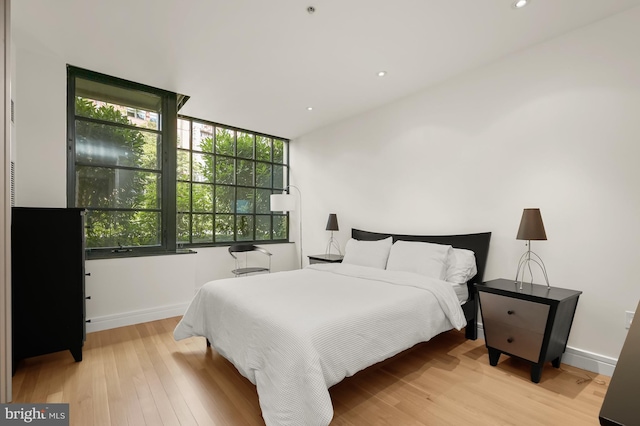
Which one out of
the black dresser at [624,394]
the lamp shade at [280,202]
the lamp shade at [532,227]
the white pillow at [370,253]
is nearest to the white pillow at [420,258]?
the white pillow at [370,253]

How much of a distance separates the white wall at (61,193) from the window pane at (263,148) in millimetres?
2231

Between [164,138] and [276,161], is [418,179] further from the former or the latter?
[164,138]

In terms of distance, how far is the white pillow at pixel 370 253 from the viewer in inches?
142

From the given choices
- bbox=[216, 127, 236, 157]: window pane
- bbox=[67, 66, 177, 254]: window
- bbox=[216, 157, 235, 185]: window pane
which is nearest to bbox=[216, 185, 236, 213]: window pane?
bbox=[216, 157, 235, 185]: window pane

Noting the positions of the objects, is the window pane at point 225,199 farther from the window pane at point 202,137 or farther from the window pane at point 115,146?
the window pane at point 115,146

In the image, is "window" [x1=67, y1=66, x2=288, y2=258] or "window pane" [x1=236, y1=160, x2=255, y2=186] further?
"window pane" [x1=236, y1=160, x2=255, y2=186]

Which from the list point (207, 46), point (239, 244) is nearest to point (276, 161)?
point (239, 244)

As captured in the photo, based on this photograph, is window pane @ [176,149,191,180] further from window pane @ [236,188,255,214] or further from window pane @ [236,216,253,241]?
window pane @ [236,216,253,241]

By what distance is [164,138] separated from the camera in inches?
155

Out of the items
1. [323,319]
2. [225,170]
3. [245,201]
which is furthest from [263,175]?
[323,319]

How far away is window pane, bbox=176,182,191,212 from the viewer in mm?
4543

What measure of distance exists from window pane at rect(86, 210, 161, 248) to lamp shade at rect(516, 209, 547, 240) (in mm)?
3951

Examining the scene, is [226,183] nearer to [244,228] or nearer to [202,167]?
[202,167]

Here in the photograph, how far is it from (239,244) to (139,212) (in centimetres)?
160
